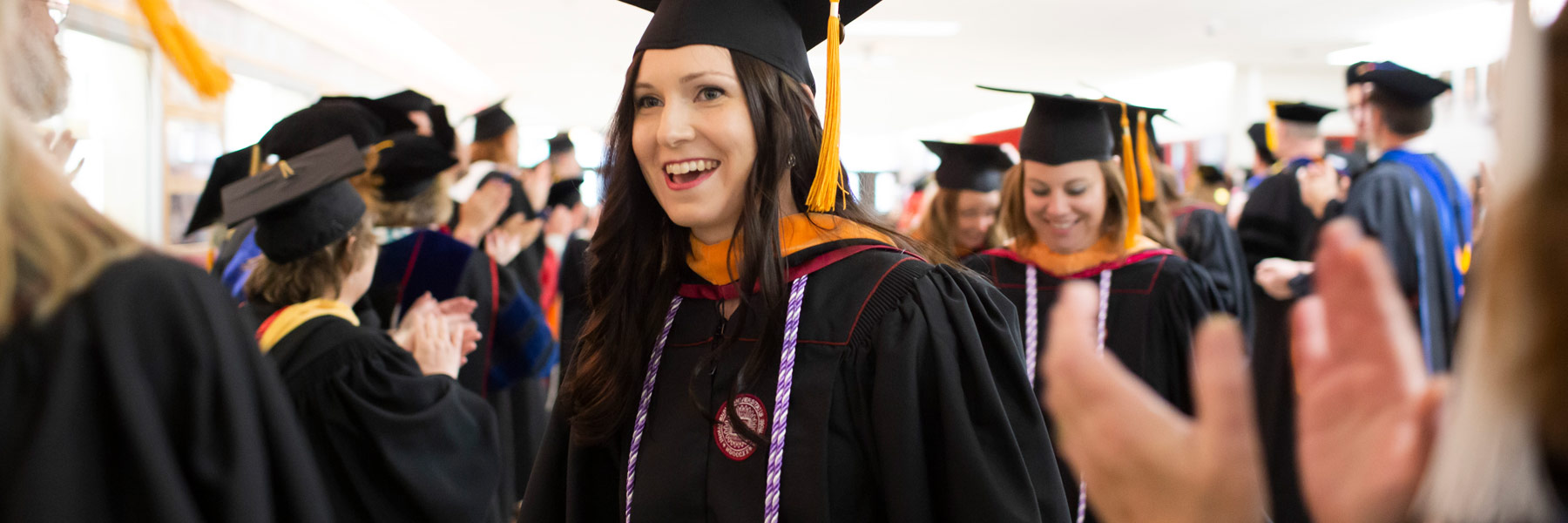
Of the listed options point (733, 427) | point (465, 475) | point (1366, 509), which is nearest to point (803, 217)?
point (733, 427)

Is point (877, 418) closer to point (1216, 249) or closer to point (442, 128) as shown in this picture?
point (442, 128)

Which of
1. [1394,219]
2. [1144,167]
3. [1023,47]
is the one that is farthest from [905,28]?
[1144,167]

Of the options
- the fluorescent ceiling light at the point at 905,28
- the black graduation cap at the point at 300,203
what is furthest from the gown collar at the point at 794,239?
the fluorescent ceiling light at the point at 905,28

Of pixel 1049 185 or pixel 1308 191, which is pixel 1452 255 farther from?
pixel 1049 185

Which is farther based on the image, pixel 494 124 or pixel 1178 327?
pixel 494 124

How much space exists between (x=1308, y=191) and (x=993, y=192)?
1.88m

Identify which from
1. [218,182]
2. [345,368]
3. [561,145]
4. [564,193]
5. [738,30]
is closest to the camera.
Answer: [738,30]

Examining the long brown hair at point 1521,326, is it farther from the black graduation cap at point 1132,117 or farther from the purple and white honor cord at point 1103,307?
the black graduation cap at point 1132,117

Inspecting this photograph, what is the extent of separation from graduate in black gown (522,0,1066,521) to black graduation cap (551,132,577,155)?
4.77 metres

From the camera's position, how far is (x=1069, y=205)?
3.14 meters

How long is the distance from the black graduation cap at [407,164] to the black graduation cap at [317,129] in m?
0.19

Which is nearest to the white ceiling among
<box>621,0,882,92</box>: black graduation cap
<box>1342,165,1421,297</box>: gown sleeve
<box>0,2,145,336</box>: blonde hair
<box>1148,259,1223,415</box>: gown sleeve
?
<box>1342,165,1421,297</box>: gown sleeve

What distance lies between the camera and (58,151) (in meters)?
1.46

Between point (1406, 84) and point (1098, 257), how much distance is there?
203cm
